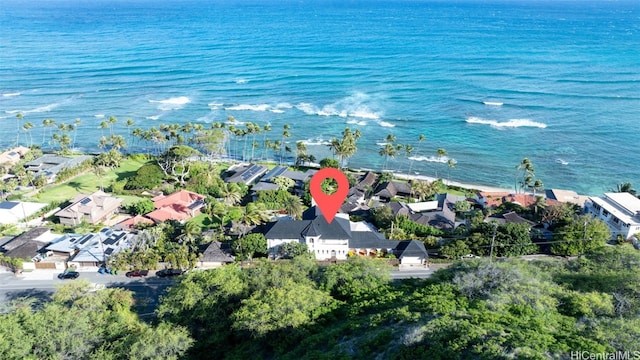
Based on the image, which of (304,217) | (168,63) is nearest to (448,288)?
(304,217)

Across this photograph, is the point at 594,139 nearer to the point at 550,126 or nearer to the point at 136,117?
the point at 550,126

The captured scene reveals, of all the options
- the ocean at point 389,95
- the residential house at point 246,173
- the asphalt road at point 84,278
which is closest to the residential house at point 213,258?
the asphalt road at point 84,278

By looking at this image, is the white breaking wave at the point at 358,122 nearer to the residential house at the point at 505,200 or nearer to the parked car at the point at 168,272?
the residential house at the point at 505,200

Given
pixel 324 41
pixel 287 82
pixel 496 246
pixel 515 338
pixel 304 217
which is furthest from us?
pixel 324 41

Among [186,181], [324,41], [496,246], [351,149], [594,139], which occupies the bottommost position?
[496,246]

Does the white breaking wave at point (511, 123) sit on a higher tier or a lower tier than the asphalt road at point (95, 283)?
higher

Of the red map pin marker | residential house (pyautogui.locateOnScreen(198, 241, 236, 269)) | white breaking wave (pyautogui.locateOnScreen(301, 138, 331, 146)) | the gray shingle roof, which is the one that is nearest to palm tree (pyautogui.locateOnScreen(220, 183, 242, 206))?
the red map pin marker
